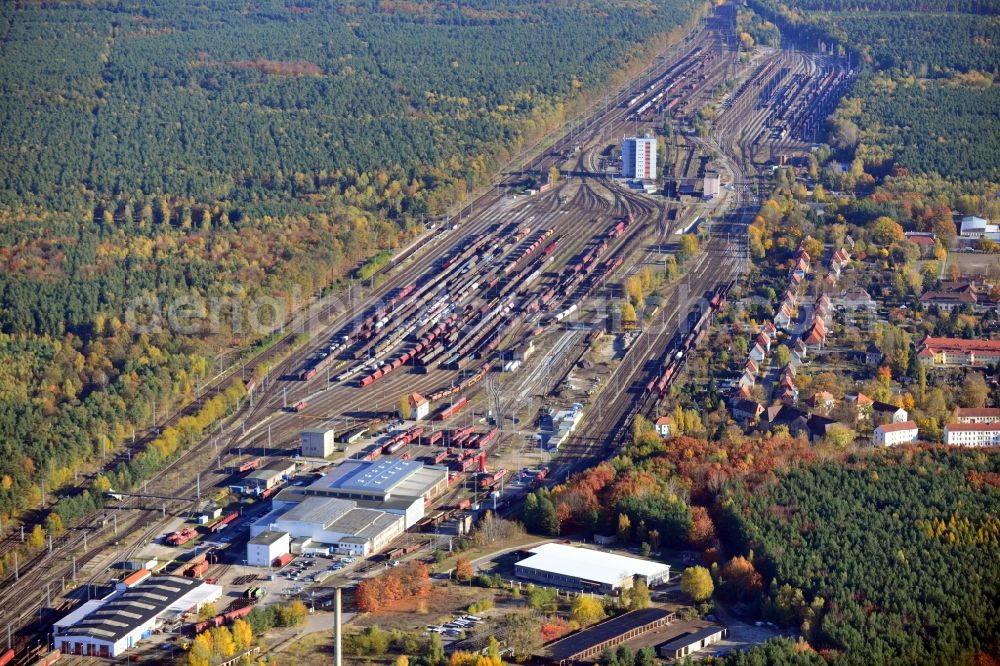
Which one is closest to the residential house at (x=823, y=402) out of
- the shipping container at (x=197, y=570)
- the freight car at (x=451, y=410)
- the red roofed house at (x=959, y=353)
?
the red roofed house at (x=959, y=353)

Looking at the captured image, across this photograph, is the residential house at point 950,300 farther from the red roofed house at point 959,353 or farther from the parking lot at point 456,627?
the parking lot at point 456,627

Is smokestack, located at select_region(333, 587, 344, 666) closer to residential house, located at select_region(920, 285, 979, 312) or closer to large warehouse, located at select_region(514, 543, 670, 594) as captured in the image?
large warehouse, located at select_region(514, 543, 670, 594)

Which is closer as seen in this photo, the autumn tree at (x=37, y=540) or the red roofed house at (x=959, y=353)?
the autumn tree at (x=37, y=540)

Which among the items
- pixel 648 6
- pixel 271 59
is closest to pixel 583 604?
pixel 271 59

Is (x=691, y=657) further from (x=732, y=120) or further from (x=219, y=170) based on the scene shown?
(x=732, y=120)

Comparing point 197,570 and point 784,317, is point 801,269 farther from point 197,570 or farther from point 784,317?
point 197,570

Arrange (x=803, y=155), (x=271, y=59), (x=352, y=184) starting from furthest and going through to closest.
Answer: (x=271, y=59), (x=803, y=155), (x=352, y=184)

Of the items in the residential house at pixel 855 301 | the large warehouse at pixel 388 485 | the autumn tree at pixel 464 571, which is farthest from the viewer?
the residential house at pixel 855 301
